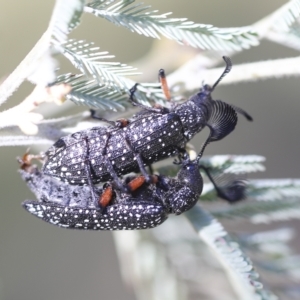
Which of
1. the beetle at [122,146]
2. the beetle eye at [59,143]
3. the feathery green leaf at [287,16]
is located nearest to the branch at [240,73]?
the beetle at [122,146]

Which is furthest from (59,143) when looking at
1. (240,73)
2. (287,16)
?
(287,16)

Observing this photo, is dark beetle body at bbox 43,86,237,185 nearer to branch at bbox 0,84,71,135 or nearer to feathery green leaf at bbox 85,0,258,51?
feathery green leaf at bbox 85,0,258,51

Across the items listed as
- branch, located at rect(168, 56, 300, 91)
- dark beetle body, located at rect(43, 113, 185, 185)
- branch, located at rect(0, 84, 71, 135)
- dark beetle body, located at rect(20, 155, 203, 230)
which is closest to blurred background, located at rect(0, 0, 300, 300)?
branch, located at rect(168, 56, 300, 91)

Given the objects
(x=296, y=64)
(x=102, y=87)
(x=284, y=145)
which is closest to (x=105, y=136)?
(x=102, y=87)

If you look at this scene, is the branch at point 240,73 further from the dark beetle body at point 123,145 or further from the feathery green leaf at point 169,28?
the feathery green leaf at point 169,28

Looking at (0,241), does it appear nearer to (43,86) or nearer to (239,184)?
(239,184)

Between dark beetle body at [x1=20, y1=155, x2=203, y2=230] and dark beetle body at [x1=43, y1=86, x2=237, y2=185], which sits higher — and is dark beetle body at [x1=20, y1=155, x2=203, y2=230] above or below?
below
